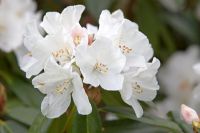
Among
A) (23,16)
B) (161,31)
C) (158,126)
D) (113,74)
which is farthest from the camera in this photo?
(161,31)

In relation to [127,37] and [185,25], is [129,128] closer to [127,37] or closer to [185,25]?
[127,37]

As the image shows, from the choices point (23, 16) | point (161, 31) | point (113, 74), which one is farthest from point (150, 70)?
point (161, 31)

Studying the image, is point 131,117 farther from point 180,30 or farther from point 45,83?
point 180,30

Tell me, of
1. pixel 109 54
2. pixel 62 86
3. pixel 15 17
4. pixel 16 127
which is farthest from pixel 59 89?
pixel 15 17

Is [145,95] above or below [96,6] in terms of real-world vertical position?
above

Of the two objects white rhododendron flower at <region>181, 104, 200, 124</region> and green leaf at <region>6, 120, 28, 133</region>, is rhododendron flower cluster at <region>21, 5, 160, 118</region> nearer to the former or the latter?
white rhododendron flower at <region>181, 104, 200, 124</region>

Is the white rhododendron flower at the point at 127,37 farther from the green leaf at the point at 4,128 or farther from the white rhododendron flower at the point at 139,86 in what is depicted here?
the green leaf at the point at 4,128
